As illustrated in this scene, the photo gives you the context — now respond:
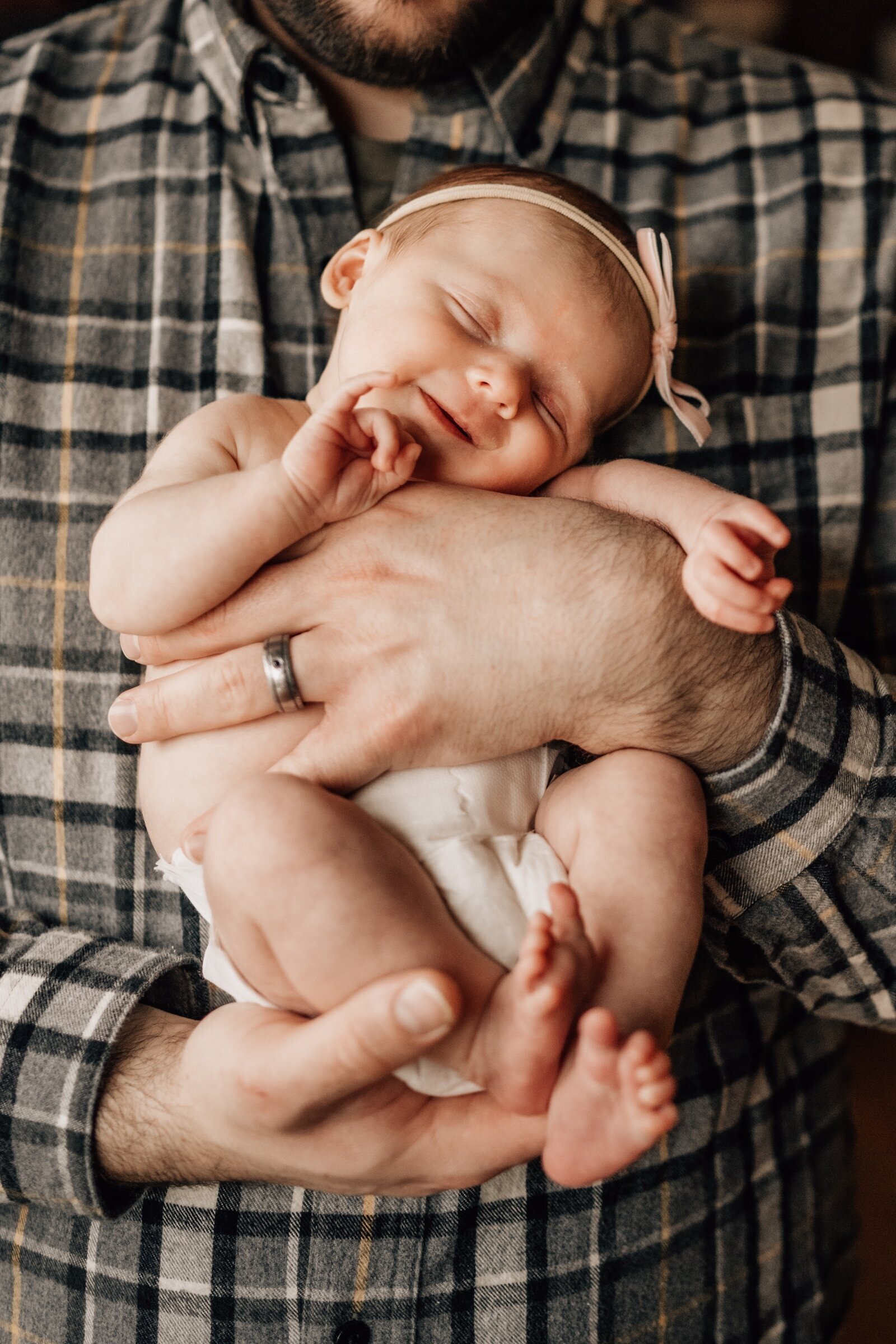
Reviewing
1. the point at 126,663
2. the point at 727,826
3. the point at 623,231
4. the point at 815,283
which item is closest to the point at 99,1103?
the point at 126,663

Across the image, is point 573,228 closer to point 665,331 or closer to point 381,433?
point 665,331

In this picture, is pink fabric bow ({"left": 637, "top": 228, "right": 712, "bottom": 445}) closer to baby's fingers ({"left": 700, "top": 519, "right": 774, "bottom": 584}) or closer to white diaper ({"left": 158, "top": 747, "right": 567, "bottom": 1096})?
baby's fingers ({"left": 700, "top": 519, "right": 774, "bottom": 584})

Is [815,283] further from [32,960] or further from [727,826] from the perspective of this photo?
[32,960]

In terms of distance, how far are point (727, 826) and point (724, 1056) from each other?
0.38 m

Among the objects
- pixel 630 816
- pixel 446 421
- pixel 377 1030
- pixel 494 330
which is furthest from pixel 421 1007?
pixel 494 330

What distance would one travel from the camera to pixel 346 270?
3.49ft

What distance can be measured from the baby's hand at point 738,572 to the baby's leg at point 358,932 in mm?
294

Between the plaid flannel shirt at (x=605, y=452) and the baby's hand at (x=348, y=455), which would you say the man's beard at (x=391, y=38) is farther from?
the baby's hand at (x=348, y=455)

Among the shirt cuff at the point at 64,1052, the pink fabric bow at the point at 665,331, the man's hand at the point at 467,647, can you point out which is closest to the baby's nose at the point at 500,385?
the man's hand at the point at 467,647

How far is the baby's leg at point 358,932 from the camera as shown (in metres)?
0.68

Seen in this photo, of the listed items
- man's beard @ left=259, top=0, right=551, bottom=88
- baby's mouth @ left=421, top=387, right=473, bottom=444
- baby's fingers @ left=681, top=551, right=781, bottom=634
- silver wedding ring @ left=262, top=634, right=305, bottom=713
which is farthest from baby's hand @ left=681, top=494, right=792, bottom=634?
man's beard @ left=259, top=0, right=551, bottom=88

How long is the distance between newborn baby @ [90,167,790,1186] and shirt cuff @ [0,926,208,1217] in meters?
0.17

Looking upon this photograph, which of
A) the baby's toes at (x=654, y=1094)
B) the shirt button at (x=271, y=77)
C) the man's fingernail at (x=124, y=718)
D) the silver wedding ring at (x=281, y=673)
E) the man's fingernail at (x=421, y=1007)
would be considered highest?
the shirt button at (x=271, y=77)

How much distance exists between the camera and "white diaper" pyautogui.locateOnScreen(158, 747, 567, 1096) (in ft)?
2.61
